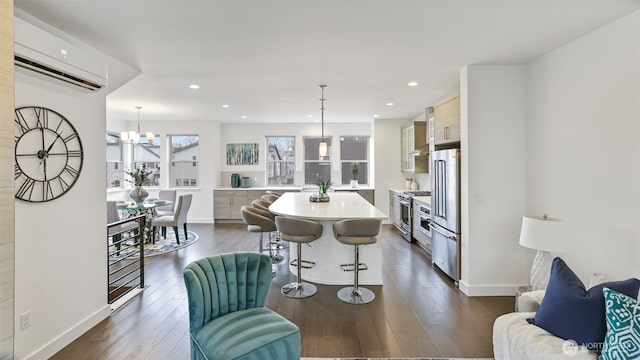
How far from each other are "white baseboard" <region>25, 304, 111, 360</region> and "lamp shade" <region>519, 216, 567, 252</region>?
389 cm

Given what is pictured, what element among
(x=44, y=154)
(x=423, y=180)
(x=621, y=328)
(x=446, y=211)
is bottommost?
(x=621, y=328)

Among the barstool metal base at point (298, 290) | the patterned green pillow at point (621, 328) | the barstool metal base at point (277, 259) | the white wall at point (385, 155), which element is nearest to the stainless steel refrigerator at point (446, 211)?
the barstool metal base at point (298, 290)

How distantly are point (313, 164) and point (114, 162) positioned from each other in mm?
4852

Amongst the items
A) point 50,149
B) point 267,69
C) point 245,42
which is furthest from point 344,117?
point 50,149

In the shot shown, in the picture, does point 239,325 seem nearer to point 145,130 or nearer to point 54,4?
point 54,4

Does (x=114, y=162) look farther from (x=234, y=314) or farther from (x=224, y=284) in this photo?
(x=234, y=314)

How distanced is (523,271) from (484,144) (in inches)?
59.3

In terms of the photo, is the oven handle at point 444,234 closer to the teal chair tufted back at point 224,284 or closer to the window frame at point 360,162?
the teal chair tufted back at point 224,284

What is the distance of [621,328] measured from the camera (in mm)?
1658

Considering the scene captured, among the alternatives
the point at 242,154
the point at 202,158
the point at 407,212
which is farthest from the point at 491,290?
the point at 202,158

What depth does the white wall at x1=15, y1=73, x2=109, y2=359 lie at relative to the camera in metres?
2.32

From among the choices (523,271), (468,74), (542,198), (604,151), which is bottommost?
(523,271)

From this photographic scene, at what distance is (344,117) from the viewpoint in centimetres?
746

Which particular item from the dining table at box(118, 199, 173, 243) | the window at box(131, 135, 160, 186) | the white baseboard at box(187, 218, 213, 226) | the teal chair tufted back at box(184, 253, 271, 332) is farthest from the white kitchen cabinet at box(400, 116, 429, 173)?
the window at box(131, 135, 160, 186)
